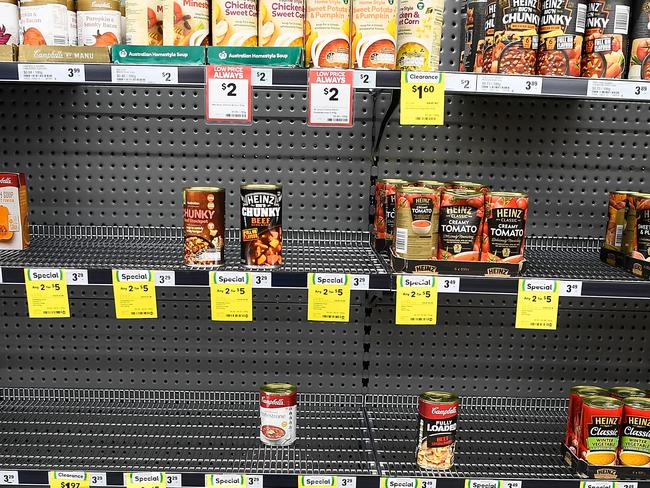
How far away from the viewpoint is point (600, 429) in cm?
158

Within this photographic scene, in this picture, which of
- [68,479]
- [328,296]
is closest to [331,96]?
[328,296]

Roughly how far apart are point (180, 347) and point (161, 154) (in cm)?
70

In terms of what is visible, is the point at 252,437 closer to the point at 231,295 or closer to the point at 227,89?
the point at 231,295

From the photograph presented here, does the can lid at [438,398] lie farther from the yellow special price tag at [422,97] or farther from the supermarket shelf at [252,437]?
the yellow special price tag at [422,97]

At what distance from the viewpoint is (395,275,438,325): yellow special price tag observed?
1.53 m

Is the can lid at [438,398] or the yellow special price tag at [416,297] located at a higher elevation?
the yellow special price tag at [416,297]

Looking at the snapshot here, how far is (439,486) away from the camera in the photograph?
5.27ft

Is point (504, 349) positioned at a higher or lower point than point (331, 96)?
lower

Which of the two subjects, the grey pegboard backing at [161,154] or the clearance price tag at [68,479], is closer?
the clearance price tag at [68,479]

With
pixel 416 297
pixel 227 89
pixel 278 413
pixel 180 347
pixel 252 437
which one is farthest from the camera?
pixel 180 347

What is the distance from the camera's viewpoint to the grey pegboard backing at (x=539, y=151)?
199 centimetres

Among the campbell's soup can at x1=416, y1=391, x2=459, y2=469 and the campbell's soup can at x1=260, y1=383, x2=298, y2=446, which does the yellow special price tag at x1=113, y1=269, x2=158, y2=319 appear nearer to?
the campbell's soup can at x1=260, y1=383, x2=298, y2=446

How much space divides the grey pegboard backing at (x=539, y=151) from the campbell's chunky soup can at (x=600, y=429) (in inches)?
26.6

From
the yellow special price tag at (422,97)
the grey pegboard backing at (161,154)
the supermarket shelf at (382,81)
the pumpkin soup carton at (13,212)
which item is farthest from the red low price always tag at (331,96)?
the pumpkin soup carton at (13,212)
